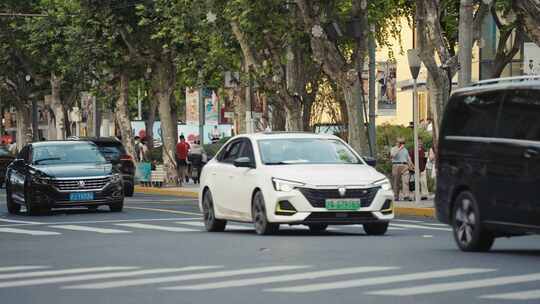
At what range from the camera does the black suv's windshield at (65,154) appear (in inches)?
1375

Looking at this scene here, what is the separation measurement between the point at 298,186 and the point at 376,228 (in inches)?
61.3

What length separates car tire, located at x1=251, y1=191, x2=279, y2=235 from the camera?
23930 mm

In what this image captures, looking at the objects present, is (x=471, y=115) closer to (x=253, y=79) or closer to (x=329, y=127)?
(x=253, y=79)

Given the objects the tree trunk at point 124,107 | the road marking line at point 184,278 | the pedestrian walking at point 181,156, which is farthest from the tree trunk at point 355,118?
the road marking line at point 184,278

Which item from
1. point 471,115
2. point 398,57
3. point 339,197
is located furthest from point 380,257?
point 398,57

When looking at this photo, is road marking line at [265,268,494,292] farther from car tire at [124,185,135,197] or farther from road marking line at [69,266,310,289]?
car tire at [124,185,135,197]

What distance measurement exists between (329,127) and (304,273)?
124ft

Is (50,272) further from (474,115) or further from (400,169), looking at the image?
(400,169)

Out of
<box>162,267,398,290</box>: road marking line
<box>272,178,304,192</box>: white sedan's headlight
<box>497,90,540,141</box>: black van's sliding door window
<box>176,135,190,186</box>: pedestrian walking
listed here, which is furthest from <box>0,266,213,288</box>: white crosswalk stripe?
<box>176,135,190,186</box>: pedestrian walking

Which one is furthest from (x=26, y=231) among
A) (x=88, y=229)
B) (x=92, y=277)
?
(x=92, y=277)

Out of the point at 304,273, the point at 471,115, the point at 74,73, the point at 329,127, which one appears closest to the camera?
the point at 304,273

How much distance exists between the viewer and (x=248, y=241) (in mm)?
22344

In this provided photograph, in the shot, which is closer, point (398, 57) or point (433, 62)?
point (433, 62)

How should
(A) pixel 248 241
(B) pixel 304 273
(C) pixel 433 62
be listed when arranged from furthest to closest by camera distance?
1. (C) pixel 433 62
2. (A) pixel 248 241
3. (B) pixel 304 273
